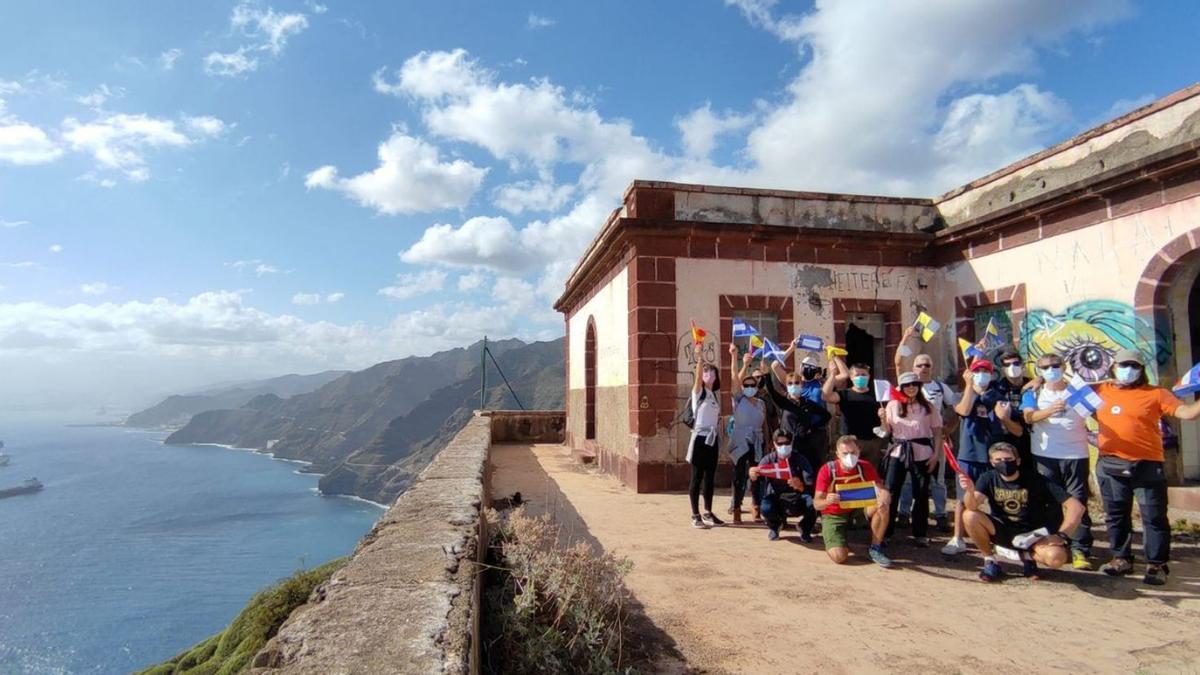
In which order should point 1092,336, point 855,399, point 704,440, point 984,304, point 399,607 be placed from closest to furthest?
point 399,607 < point 855,399 < point 704,440 < point 1092,336 < point 984,304

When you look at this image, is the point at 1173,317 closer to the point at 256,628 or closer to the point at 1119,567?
the point at 1119,567

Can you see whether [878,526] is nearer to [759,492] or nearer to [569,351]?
[759,492]

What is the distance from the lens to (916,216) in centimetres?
1055

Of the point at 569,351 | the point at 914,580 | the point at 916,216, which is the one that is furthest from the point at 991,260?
the point at 569,351

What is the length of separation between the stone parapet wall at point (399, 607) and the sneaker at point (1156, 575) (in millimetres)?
5014

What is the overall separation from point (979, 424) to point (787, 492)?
5.89 ft

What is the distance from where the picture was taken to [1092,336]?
7828 mm

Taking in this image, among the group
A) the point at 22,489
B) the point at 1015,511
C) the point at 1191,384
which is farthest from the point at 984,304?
the point at 22,489

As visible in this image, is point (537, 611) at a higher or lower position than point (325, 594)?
lower

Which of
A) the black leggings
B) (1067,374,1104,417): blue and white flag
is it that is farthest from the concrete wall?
(1067,374,1104,417): blue and white flag

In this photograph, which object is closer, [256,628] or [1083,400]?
[1083,400]

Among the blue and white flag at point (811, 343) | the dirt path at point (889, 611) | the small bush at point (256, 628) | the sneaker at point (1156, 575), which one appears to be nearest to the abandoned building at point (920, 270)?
the blue and white flag at point (811, 343)

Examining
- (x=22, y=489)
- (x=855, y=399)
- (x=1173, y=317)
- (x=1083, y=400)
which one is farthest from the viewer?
(x=22, y=489)

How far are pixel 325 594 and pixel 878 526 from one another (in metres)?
4.52
